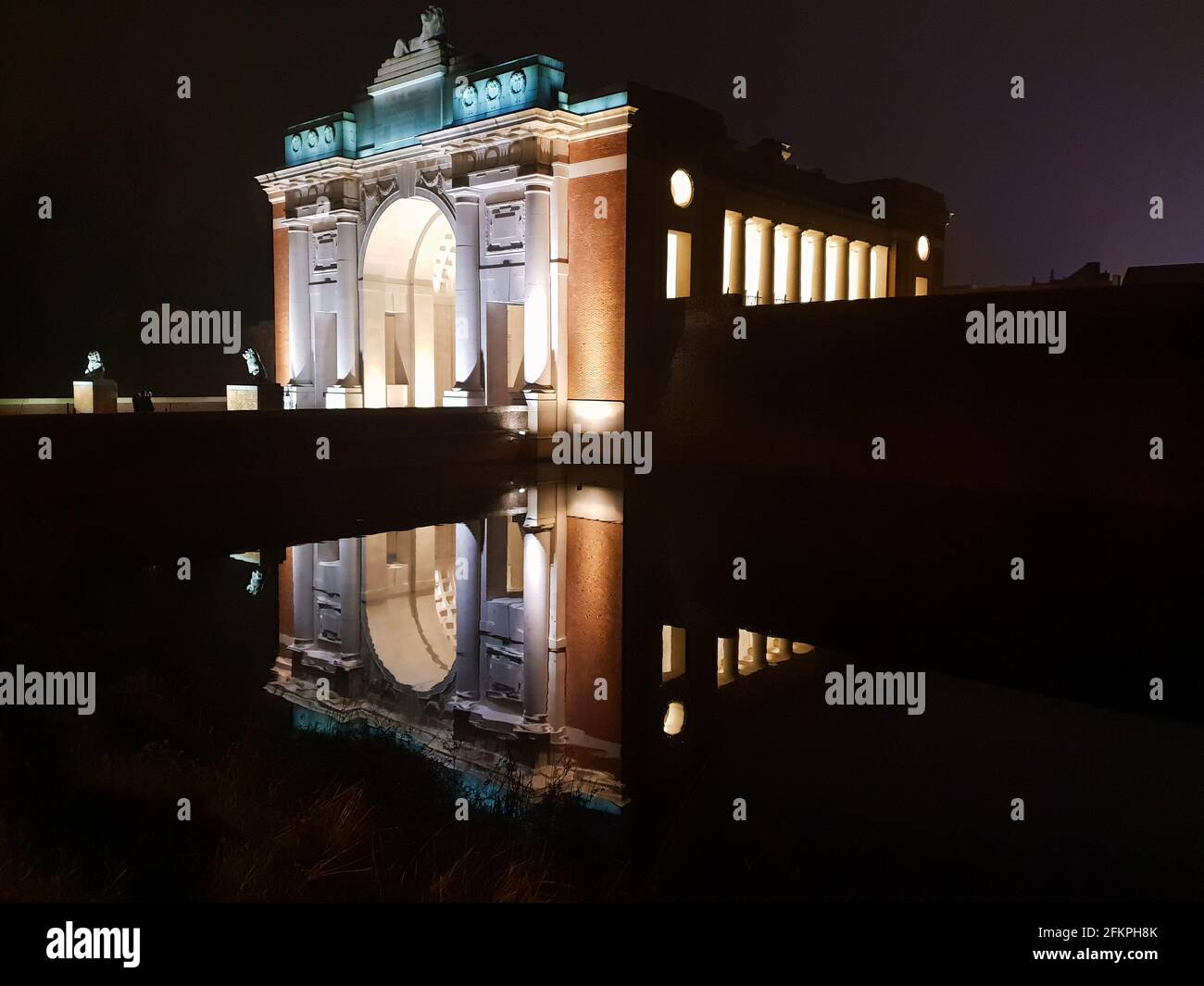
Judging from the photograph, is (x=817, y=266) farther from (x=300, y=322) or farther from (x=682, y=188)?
(x=300, y=322)

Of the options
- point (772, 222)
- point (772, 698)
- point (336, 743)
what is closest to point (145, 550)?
point (336, 743)

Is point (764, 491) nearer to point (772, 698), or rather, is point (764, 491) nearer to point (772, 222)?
point (772, 698)

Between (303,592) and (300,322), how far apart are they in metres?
26.5

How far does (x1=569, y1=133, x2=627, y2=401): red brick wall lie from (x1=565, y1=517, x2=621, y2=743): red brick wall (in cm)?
1195

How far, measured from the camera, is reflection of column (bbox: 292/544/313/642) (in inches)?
372

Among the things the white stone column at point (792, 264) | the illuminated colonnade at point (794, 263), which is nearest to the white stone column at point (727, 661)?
the illuminated colonnade at point (794, 263)

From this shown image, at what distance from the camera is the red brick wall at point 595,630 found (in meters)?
7.18

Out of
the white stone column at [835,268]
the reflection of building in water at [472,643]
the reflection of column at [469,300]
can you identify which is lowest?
the reflection of building in water at [472,643]

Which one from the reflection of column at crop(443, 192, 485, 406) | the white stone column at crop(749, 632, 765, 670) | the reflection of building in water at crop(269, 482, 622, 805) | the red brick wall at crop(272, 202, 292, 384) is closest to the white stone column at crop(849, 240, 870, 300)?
the reflection of column at crop(443, 192, 485, 406)

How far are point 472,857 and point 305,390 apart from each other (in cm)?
3268

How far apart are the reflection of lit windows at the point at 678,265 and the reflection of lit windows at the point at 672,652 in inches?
779

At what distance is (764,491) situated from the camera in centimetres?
1992

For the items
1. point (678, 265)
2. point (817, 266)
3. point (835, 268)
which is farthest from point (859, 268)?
point (678, 265)

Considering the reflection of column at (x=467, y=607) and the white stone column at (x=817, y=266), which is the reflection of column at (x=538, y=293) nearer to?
the reflection of column at (x=467, y=607)
